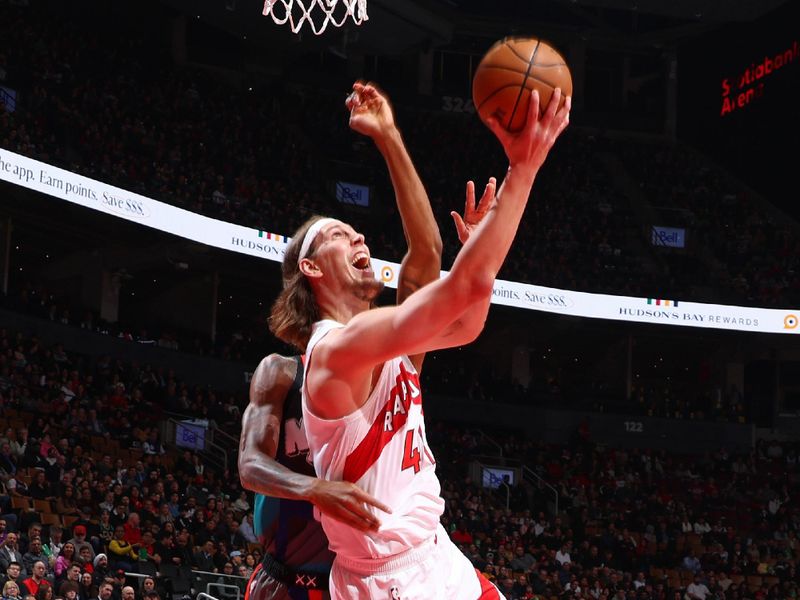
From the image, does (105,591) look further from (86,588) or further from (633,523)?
(633,523)

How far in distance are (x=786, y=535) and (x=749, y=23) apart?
14.5 meters

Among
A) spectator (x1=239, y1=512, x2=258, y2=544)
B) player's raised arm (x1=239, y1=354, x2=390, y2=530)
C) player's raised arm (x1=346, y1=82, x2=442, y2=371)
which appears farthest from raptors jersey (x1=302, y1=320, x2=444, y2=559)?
spectator (x1=239, y1=512, x2=258, y2=544)

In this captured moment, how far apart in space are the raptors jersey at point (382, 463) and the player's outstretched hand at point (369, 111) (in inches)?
32.5

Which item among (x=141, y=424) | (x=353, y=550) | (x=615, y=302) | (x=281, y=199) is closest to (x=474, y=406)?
(x=615, y=302)

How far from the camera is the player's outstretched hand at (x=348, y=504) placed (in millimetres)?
3328

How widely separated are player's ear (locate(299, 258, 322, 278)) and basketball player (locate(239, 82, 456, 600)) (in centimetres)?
37

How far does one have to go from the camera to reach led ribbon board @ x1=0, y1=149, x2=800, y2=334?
67.3 feet

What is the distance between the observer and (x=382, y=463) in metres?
3.57

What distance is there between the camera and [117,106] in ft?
82.6

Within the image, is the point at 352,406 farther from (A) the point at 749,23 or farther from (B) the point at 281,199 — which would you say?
(A) the point at 749,23

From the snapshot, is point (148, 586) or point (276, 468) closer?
point (276, 468)

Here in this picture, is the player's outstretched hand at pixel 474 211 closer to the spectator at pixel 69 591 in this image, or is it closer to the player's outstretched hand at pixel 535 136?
the player's outstretched hand at pixel 535 136

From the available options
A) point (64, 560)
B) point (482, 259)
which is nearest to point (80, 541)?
point (64, 560)

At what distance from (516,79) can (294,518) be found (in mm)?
1917
